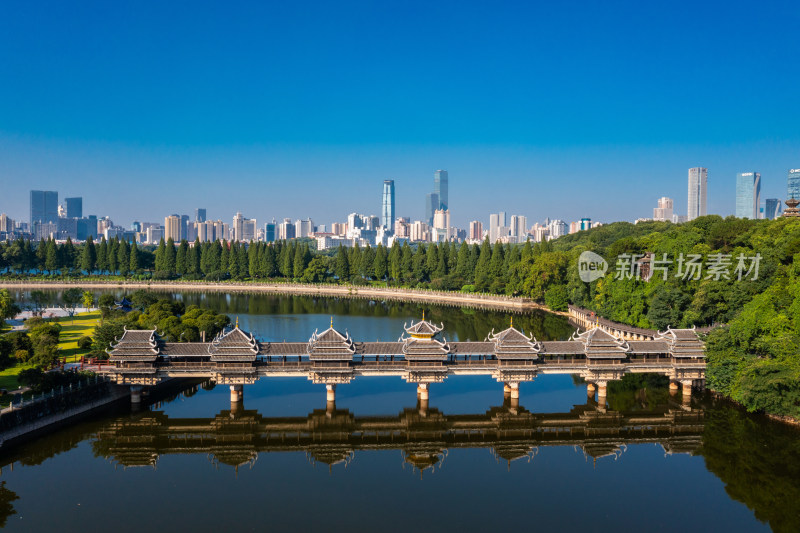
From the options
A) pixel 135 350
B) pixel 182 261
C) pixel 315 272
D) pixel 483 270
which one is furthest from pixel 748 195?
pixel 135 350

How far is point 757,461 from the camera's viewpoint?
2212cm

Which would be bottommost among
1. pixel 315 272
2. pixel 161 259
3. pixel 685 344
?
pixel 685 344

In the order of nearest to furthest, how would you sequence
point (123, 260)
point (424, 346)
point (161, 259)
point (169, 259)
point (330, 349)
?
point (330, 349) < point (424, 346) < point (123, 260) < point (169, 259) < point (161, 259)

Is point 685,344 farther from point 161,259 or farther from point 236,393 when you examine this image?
point 161,259

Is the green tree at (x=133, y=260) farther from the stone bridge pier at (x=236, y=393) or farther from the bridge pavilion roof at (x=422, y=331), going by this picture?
the bridge pavilion roof at (x=422, y=331)

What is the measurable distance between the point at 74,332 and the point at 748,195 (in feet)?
533

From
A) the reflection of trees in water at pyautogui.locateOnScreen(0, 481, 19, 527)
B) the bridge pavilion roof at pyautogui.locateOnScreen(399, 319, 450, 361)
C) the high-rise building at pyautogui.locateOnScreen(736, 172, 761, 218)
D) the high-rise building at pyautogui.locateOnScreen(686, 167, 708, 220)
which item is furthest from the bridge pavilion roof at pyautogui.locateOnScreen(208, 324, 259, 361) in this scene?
the high-rise building at pyautogui.locateOnScreen(686, 167, 708, 220)

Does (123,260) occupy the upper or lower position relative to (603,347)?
upper

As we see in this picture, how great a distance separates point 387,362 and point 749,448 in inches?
615

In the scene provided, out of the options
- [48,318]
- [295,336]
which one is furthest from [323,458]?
[48,318]

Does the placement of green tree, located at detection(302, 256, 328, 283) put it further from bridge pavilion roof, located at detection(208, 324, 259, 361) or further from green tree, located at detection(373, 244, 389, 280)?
bridge pavilion roof, located at detection(208, 324, 259, 361)

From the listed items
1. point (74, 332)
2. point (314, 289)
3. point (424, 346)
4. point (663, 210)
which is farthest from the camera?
point (663, 210)

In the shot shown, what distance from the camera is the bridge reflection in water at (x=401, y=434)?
76.0 feet

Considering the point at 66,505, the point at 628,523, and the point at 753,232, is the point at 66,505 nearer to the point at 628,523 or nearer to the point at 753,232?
the point at 628,523
